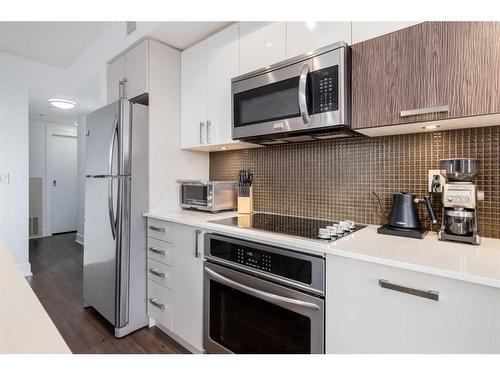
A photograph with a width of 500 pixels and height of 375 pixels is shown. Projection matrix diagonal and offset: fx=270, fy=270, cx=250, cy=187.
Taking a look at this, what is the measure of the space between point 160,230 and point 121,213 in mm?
300

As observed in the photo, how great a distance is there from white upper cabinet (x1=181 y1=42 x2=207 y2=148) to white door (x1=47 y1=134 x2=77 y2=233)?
14.9 ft

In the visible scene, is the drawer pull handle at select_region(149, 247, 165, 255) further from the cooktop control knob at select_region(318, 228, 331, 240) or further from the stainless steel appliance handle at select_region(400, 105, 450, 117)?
the stainless steel appliance handle at select_region(400, 105, 450, 117)

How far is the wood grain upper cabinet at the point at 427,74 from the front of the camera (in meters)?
1.01

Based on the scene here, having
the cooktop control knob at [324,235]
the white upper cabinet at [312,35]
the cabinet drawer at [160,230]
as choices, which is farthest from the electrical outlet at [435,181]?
the cabinet drawer at [160,230]

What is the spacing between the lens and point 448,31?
3.56 ft

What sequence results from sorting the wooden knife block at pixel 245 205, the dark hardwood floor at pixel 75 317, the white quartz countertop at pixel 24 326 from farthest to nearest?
1. the wooden knife block at pixel 245 205
2. the dark hardwood floor at pixel 75 317
3. the white quartz countertop at pixel 24 326

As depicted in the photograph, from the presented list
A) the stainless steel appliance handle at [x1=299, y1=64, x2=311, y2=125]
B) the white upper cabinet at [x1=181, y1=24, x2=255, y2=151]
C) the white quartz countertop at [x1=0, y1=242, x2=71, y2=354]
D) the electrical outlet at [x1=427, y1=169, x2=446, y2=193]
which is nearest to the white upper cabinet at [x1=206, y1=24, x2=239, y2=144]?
the white upper cabinet at [x1=181, y1=24, x2=255, y2=151]

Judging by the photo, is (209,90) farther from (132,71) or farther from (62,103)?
(62,103)

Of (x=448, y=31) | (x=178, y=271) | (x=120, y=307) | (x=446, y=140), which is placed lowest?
(x=120, y=307)

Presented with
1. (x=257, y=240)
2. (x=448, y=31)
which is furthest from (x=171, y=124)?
(x=448, y=31)

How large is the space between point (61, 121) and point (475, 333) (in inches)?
250

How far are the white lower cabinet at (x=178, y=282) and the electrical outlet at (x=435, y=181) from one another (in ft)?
4.17

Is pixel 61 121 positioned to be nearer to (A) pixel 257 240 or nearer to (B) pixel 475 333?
(A) pixel 257 240

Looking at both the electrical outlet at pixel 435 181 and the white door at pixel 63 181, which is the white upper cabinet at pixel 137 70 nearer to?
the electrical outlet at pixel 435 181
